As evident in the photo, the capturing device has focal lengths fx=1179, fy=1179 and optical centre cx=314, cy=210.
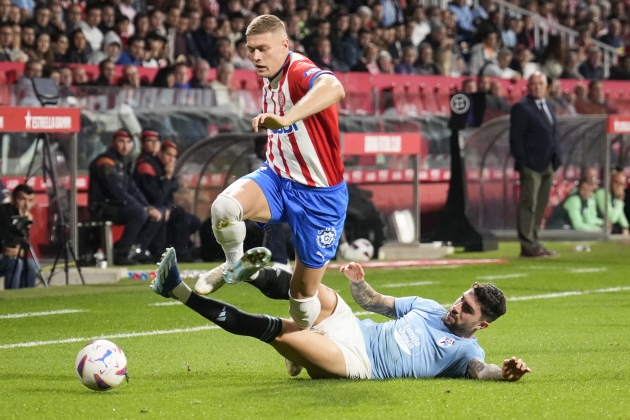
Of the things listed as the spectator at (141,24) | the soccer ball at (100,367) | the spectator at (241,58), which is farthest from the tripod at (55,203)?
the soccer ball at (100,367)

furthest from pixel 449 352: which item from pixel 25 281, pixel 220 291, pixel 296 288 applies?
pixel 25 281

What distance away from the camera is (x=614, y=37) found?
2691 cm

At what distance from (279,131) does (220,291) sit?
18.1 ft

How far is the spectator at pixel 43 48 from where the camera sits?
15.8 metres

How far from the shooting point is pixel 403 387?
6.50 metres

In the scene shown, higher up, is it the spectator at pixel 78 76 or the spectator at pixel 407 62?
the spectator at pixel 407 62

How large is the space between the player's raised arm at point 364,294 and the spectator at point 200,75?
10063 millimetres

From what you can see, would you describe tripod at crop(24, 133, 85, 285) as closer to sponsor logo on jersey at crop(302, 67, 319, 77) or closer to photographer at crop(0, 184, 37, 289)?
photographer at crop(0, 184, 37, 289)

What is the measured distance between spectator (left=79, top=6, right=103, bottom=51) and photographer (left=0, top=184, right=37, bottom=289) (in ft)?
16.0

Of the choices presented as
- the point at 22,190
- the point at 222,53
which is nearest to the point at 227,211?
the point at 22,190

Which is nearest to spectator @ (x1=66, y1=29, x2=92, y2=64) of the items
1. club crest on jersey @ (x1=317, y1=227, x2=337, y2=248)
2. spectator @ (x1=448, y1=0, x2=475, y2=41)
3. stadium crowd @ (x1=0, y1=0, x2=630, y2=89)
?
stadium crowd @ (x1=0, y1=0, x2=630, y2=89)

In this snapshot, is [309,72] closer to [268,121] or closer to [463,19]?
[268,121]

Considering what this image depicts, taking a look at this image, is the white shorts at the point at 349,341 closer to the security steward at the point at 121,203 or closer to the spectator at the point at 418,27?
the security steward at the point at 121,203

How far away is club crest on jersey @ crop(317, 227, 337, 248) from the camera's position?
7.03 m
